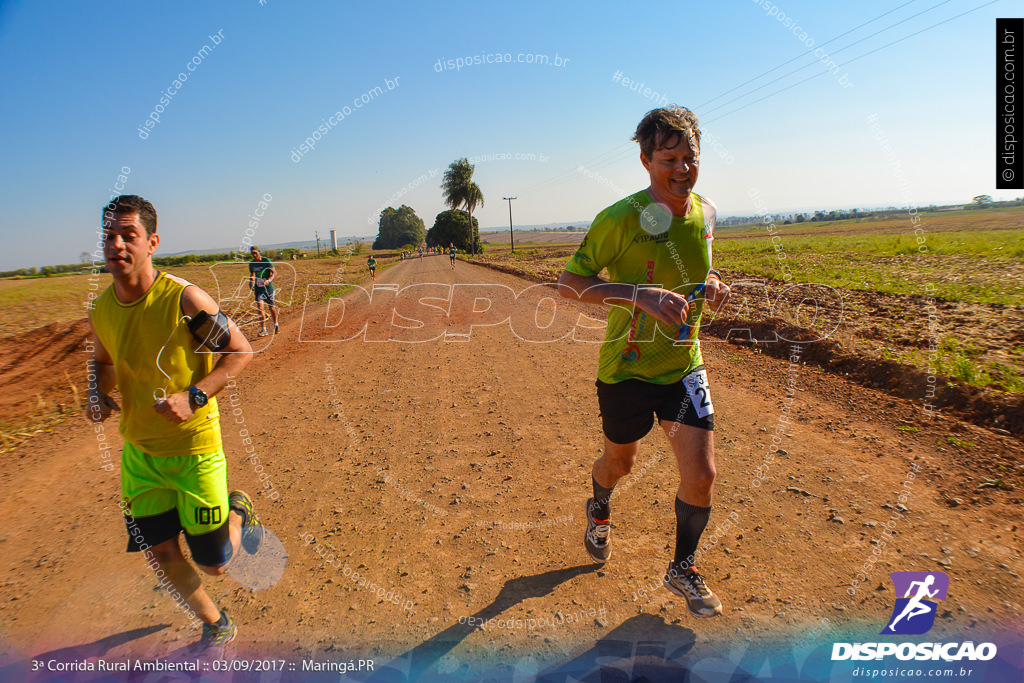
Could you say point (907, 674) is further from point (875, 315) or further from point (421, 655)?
point (875, 315)

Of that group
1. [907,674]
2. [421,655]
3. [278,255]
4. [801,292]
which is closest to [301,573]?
[421,655]

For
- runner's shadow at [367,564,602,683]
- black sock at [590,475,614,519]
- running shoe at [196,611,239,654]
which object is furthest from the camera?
black sock at [590,475,614,519]

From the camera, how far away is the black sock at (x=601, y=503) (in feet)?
9.38

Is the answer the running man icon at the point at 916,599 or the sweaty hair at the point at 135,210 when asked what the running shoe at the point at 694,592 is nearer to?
the running man icon at the point at 916,599

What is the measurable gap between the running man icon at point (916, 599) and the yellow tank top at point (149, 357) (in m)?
3.47

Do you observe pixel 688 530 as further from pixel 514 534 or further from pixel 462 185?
pixel 462 185

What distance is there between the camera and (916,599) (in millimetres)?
2518

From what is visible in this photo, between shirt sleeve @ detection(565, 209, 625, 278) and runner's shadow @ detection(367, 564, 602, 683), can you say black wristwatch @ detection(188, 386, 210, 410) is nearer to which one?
runner's shadow @ detection(367, 564, 602, 683)

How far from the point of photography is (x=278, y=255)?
39250 mm

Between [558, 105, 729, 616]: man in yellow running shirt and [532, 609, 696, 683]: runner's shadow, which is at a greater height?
[558, 105, 729, 616]: man in yellow running shirt

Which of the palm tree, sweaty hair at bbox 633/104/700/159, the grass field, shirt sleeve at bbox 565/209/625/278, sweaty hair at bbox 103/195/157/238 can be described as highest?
the palm tree

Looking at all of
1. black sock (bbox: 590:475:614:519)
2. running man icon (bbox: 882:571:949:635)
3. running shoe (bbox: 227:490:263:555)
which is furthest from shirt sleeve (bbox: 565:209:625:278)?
running man icon (bbox: 882:571:949:635)

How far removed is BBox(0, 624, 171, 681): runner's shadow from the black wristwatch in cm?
133

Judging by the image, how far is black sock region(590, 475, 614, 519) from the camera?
9.38ft
